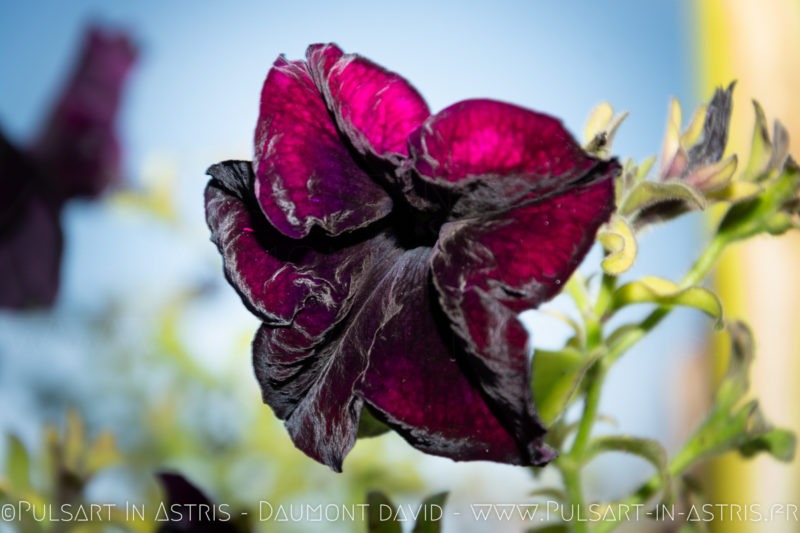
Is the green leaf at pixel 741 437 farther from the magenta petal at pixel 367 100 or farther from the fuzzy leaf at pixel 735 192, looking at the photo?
the magenta petal at pixel 367 100

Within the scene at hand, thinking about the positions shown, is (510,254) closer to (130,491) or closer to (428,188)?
(428,188)

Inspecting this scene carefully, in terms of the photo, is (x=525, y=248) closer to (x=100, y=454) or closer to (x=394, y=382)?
(x=394, y=382)

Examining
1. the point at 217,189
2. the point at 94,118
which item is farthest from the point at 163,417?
the point at 217,189

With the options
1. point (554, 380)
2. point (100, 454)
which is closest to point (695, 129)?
point (554, 380)

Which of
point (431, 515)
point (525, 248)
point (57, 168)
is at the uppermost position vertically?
point (57, 168)

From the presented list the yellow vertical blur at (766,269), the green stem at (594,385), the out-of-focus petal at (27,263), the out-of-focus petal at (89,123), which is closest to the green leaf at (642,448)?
the green stem at (594,385)

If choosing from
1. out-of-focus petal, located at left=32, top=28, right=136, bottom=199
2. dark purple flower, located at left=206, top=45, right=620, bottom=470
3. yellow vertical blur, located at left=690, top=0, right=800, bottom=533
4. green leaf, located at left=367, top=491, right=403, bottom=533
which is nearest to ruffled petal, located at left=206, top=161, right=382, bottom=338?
dark purple flower, located at left=206, top=45, right=620, bottom=470

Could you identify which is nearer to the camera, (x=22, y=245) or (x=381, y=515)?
(x=381, y=515)
